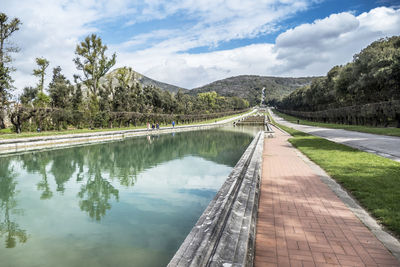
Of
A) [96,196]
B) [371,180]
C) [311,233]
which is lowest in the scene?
[96,196]

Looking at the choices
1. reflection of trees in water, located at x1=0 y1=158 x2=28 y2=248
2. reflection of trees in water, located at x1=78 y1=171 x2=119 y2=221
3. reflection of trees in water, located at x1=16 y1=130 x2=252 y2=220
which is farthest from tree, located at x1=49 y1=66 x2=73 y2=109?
reflection of trees in water, located at x1=78 y1=171 x2=119 y2=221

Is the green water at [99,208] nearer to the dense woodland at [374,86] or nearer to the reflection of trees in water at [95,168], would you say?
the reflection of trees in water at [95,168]

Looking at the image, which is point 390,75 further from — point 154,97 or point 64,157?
point 154,97

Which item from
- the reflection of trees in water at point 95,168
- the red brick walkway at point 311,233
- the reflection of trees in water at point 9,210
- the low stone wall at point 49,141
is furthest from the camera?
the low stone wall at point 49,141

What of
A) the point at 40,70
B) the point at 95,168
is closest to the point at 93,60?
the point at 40,70

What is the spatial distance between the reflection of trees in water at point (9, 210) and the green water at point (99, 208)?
0.06 ft

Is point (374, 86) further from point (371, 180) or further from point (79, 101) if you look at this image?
point (79, 101)

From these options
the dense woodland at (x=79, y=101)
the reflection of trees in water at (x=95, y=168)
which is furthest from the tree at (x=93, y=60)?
the reflection of trees in water at (x=95, y=168)

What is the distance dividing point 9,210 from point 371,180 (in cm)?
945

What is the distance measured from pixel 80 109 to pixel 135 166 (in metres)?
24.5

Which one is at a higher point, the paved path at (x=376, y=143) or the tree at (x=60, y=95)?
the tree at (x=60, y=95)

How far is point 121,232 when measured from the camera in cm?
501

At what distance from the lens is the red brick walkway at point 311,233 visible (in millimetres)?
2930

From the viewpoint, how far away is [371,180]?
6.16 meters
